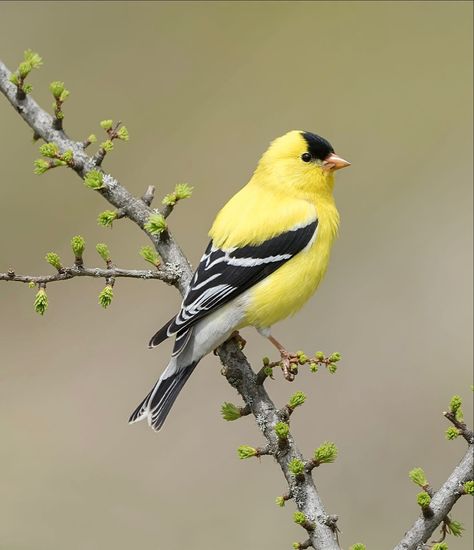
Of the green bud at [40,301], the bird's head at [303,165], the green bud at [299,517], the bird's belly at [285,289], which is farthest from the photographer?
the bird's head at [303,165]

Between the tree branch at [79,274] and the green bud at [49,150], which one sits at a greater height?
the green bud at [49,150]

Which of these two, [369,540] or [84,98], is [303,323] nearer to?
[369,540]

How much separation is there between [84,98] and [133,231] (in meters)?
1.69

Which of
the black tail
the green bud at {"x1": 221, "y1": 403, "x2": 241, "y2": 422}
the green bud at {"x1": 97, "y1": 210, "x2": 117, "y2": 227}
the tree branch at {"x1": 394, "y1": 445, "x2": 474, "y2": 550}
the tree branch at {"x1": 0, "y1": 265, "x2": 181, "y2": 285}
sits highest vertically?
the green bud at {"x1": 97, "y1": 210, "x2": 117, "y2": 227}

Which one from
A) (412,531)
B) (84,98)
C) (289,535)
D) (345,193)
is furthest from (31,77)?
(412,531)

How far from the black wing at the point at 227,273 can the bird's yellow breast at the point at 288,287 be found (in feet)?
0.11

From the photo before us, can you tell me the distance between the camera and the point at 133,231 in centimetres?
922

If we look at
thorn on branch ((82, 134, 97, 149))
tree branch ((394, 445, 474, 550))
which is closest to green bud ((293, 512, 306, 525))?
tree branch ((394, 445, 474, 550))

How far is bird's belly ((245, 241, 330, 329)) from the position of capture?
3691 mm

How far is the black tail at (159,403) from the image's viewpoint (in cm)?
342

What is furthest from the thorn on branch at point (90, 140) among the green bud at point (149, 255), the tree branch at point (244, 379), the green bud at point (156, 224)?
the green bud at point (149, 255)

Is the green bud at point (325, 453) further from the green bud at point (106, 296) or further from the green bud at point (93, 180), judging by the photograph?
the green bud at point (93, 180)

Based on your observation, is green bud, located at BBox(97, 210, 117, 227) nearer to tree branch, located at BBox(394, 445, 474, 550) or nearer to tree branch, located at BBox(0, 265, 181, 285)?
tree branch, located at BBox(0, 265, 181, 285)

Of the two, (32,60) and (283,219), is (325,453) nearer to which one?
(283,219)
